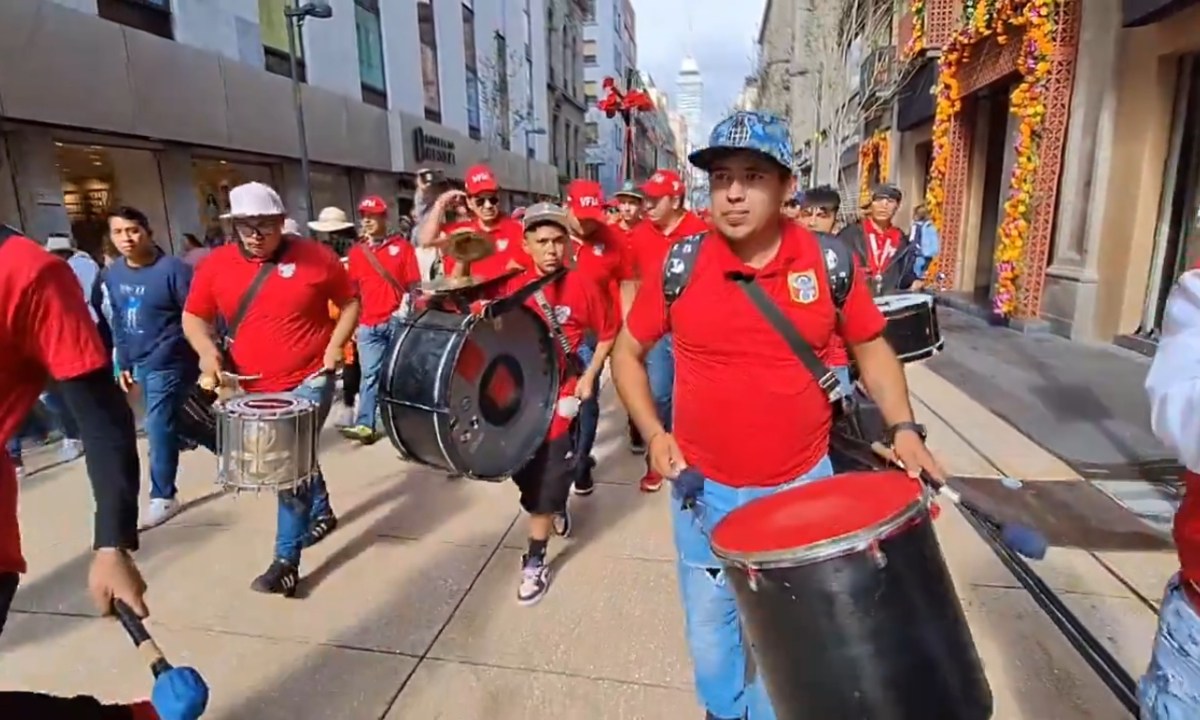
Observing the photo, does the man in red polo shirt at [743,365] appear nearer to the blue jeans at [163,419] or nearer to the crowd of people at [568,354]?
the crowd of people at [568,354]

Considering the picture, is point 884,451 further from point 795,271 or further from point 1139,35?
→ point 1139,35

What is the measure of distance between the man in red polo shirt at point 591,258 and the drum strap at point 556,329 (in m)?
0.37

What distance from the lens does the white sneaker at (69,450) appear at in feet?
17.7

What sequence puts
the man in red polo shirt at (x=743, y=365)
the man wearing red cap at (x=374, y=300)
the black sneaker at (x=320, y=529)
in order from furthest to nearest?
the man wearing red cap at (x=374, y=300)
the black sneaker at (x=320, y=529)
the man in red polo shirt at (x=743, y=365)

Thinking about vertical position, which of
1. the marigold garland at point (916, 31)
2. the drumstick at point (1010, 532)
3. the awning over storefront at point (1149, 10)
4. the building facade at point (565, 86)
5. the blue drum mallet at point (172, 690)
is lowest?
the blue drum mallet at point (172, 690)

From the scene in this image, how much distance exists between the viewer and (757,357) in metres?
1.95

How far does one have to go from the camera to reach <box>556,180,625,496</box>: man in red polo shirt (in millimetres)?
4184

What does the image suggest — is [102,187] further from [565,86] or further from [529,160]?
[565,86]

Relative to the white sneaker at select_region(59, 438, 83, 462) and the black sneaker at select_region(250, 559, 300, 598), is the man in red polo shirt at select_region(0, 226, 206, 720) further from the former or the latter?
the white sneaker at select_region(59, 438, 83, 462)

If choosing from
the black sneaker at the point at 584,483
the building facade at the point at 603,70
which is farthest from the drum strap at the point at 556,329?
the building facade at the point at 603,70

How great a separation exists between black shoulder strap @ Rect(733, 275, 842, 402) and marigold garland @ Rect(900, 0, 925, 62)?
13.2 metres

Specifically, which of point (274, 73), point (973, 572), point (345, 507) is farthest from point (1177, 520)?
point (274, 73)

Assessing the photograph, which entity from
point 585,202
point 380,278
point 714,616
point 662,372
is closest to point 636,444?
point 662,372

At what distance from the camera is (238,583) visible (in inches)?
140
